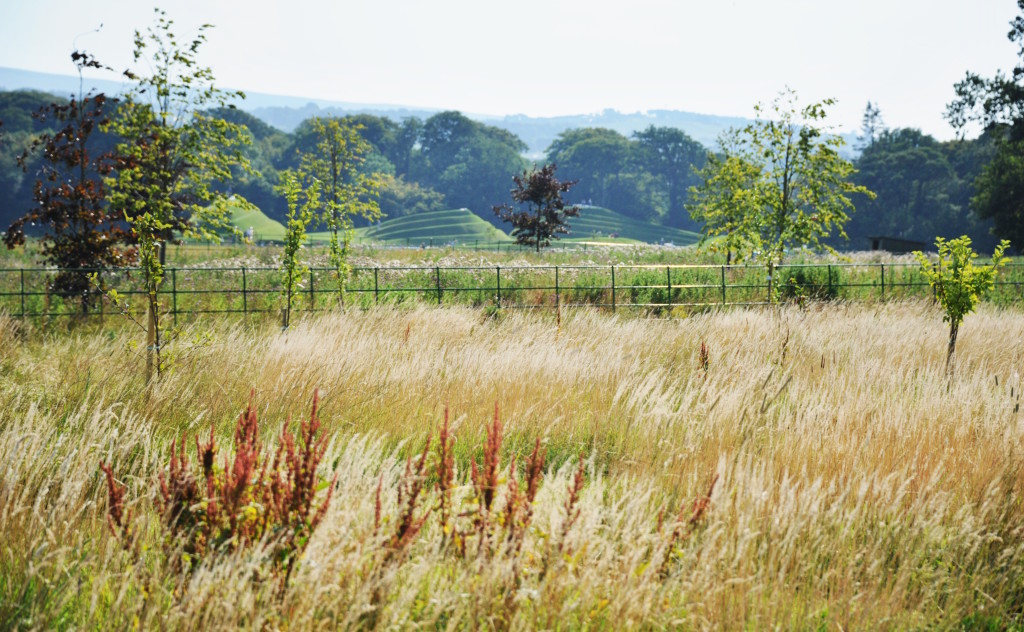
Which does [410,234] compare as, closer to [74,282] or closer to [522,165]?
[522,165]

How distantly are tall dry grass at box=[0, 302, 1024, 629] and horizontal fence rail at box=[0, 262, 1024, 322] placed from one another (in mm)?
5842

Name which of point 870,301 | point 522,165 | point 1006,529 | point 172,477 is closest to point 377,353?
point 172,477

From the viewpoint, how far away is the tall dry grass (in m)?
2.89

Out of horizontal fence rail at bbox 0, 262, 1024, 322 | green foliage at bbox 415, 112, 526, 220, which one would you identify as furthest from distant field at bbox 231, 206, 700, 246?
horizontal fence rail at bbox 0, 262, 1024, 322

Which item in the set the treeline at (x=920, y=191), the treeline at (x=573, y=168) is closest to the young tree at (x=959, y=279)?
the treeline at (x=920, y=191)

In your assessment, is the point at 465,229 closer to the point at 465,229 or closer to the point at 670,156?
the point at 465,229

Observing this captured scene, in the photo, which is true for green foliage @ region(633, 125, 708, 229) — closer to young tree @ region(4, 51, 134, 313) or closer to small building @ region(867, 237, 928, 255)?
small building @ region(867, 237, 928, 255)

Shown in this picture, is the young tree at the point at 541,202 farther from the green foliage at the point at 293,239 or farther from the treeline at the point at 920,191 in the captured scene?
the treeline at the point at 920,191

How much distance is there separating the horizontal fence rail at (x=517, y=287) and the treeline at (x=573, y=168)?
63001 mm

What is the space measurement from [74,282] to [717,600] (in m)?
14.3

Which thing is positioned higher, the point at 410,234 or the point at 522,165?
the point at 522,165

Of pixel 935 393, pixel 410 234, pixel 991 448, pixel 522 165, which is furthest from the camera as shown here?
pixel 522 165

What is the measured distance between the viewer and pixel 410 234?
344ft

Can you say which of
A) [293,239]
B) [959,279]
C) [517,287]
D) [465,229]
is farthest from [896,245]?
[465,229]
